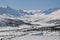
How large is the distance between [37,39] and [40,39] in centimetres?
50

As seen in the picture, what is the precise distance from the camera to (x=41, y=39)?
27.2 metres

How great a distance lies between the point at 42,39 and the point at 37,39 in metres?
0.83

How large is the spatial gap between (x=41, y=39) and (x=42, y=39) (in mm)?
185

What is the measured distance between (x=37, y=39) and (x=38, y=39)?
21cm

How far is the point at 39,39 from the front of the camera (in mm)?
27219

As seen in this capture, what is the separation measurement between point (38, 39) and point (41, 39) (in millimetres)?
502

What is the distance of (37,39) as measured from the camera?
2705 centimetres

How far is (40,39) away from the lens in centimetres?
2706

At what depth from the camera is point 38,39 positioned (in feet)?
89.1

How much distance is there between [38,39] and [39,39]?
18 cm

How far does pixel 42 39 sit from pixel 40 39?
34 cm

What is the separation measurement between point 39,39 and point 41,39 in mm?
332

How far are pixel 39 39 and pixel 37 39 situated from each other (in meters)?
0.38
